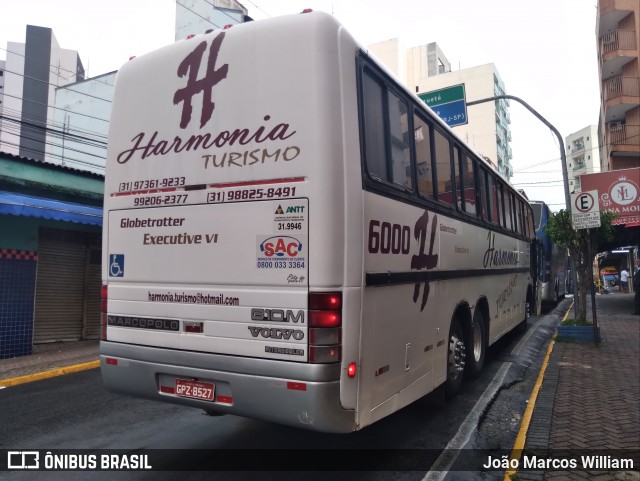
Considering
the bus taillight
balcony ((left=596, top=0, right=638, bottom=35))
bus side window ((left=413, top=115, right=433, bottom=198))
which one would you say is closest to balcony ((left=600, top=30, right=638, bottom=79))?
balcony ((left=596, top=0, right=638, bottom=35))

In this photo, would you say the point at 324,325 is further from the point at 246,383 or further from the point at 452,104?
the point at 452,104

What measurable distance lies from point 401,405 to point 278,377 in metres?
1.37

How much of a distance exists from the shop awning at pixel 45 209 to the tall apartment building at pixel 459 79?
52.7 meters

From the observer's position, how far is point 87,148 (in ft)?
83.7

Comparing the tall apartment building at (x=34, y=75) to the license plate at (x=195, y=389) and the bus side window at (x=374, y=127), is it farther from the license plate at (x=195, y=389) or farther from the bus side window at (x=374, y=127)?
the bus side window at (x=374, y=127)

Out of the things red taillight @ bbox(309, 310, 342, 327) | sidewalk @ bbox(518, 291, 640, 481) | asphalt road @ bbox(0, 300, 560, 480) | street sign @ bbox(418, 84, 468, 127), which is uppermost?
street sign @ bbox(418, 84, 468, 127)

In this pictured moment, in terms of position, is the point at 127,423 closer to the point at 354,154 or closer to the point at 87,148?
the point at 354,154

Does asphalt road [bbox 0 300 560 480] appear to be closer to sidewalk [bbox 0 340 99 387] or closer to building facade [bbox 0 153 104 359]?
sidewalk [bbox 0 340 99 387]

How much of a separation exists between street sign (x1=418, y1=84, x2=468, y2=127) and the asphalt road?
8138mm

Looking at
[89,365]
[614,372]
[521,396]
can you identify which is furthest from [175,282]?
[614,372]

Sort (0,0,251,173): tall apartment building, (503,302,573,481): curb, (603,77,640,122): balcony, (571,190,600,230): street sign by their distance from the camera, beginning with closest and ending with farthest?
1. (503,302,573,481): curb
2. (571,190,600,230): street sign
3. (0,0,251,173): tall apartment building
4. (603,77,640,122): balcony

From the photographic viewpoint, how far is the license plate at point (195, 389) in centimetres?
371

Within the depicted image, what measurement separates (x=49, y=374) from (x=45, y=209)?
2.98 metres

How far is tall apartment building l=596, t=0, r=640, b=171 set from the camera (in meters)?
29.4
